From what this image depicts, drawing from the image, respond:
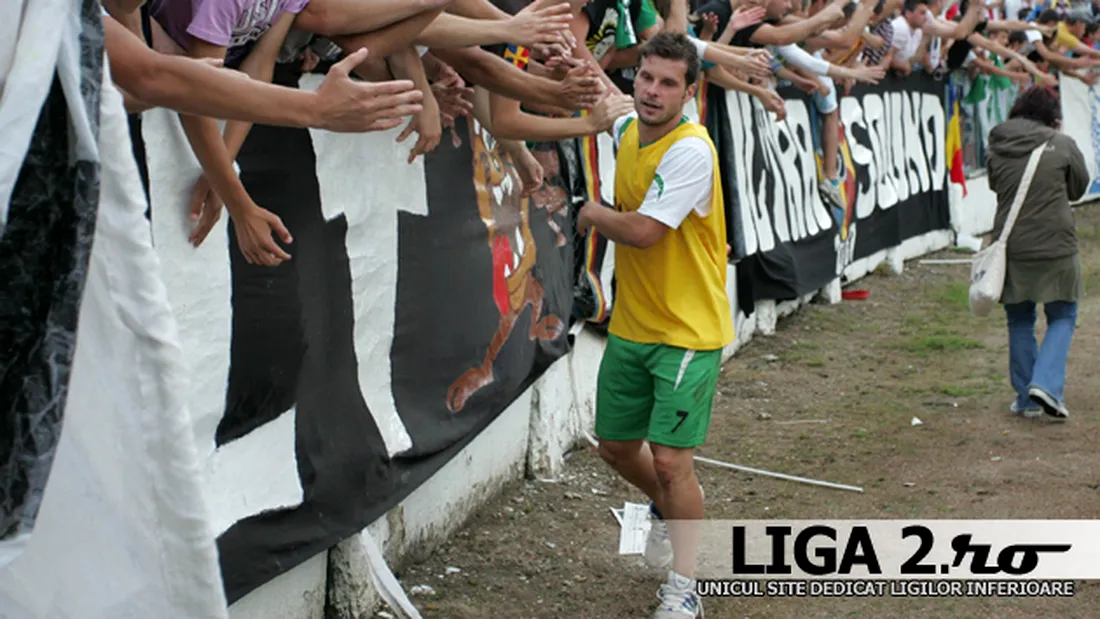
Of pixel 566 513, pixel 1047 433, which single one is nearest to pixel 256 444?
pixel 566 513

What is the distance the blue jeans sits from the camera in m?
8.47

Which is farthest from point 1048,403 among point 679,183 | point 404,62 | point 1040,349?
point 404,62

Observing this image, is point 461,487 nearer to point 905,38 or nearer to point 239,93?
point 239,93

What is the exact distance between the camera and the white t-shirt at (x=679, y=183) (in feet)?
17.1

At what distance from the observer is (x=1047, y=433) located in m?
8.13

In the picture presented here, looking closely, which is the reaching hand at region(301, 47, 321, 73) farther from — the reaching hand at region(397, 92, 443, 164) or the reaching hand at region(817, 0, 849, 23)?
the reaching hand at region(817, 0, 849, 23)

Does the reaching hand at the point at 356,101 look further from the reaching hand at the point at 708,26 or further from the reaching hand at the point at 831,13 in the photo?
the reaching hand at the point at 831,13

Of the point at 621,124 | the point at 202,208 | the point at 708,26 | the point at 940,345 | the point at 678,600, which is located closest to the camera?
the point at 202,208

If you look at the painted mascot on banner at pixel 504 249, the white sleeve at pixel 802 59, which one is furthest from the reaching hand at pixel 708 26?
the painted mascot on banner at pixel 504 249

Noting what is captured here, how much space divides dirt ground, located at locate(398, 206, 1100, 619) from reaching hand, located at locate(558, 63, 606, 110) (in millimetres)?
2047

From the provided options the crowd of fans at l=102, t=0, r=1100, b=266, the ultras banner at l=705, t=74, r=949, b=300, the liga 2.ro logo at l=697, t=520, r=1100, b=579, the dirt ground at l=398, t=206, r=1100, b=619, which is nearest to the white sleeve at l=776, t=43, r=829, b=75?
the crowd of fans at l=102, t=0, r=1100, b=266

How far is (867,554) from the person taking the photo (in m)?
6.03

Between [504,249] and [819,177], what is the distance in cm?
674

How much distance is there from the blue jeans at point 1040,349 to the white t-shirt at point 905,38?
6.25 metres
